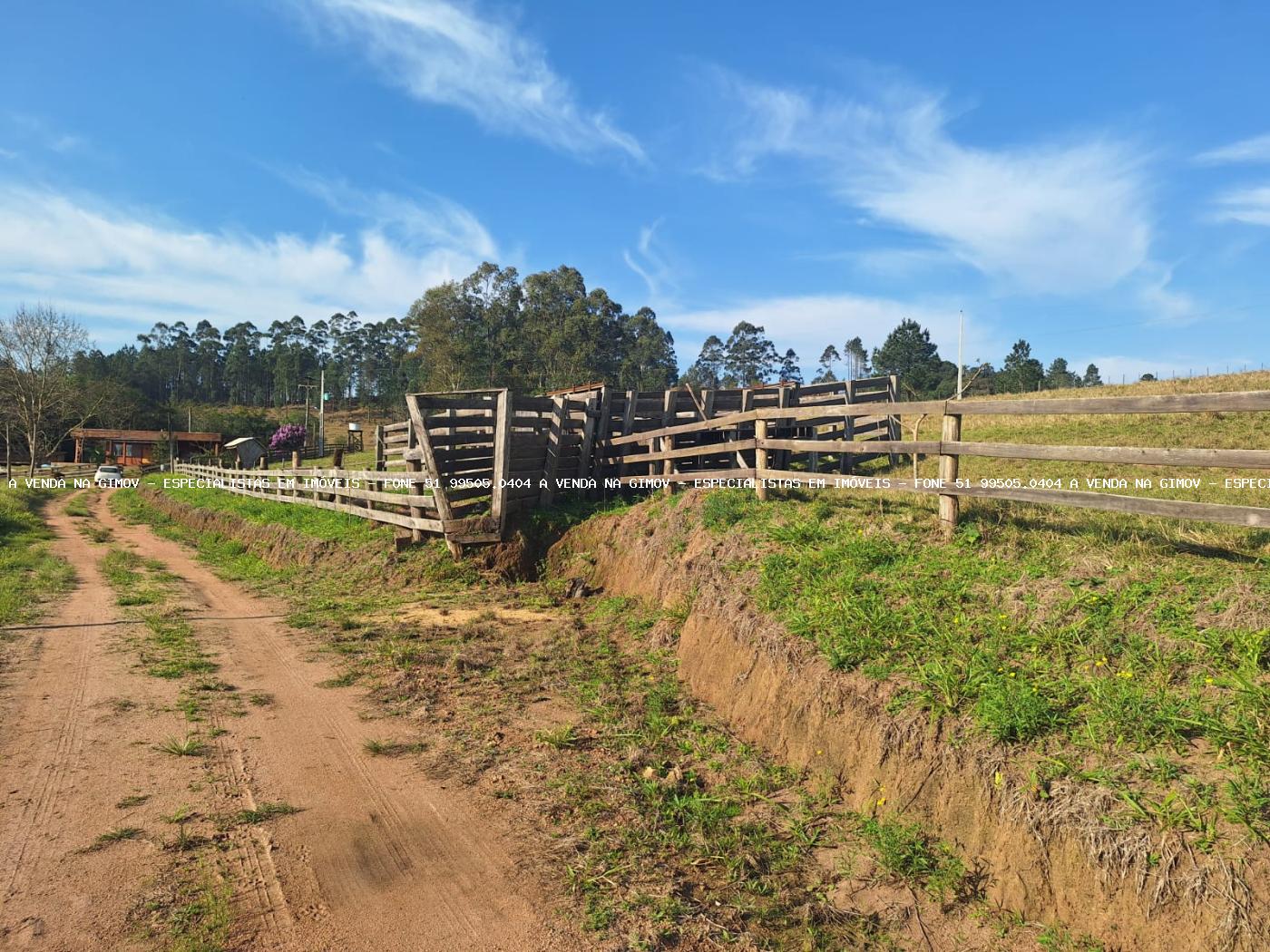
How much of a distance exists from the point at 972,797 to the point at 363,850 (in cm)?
349

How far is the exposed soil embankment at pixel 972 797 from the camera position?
2992 mm

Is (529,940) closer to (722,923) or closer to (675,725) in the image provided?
(722,923)

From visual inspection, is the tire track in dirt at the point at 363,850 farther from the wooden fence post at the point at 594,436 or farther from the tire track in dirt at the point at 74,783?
the wooden fence post at the point at 594,436

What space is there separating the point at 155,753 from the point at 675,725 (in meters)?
3.91

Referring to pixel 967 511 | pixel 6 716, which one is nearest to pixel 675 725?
pixel 967 511

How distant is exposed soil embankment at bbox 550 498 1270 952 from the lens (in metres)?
2.99

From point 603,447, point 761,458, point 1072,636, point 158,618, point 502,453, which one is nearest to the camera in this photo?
point 1072,636

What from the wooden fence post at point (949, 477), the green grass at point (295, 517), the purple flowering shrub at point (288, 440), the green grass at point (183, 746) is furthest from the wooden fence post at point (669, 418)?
the purple flowering shrub at point (288, 440)

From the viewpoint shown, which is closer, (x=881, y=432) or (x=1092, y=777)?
(x=1092, y=777)

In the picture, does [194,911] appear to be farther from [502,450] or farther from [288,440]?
[288,440]

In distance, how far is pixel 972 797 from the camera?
3.83 metres

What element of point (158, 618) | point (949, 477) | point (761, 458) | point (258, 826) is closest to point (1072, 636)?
point (949, 477)

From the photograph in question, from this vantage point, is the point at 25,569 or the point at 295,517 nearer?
the point at 25,569

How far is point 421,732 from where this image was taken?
5.55m
